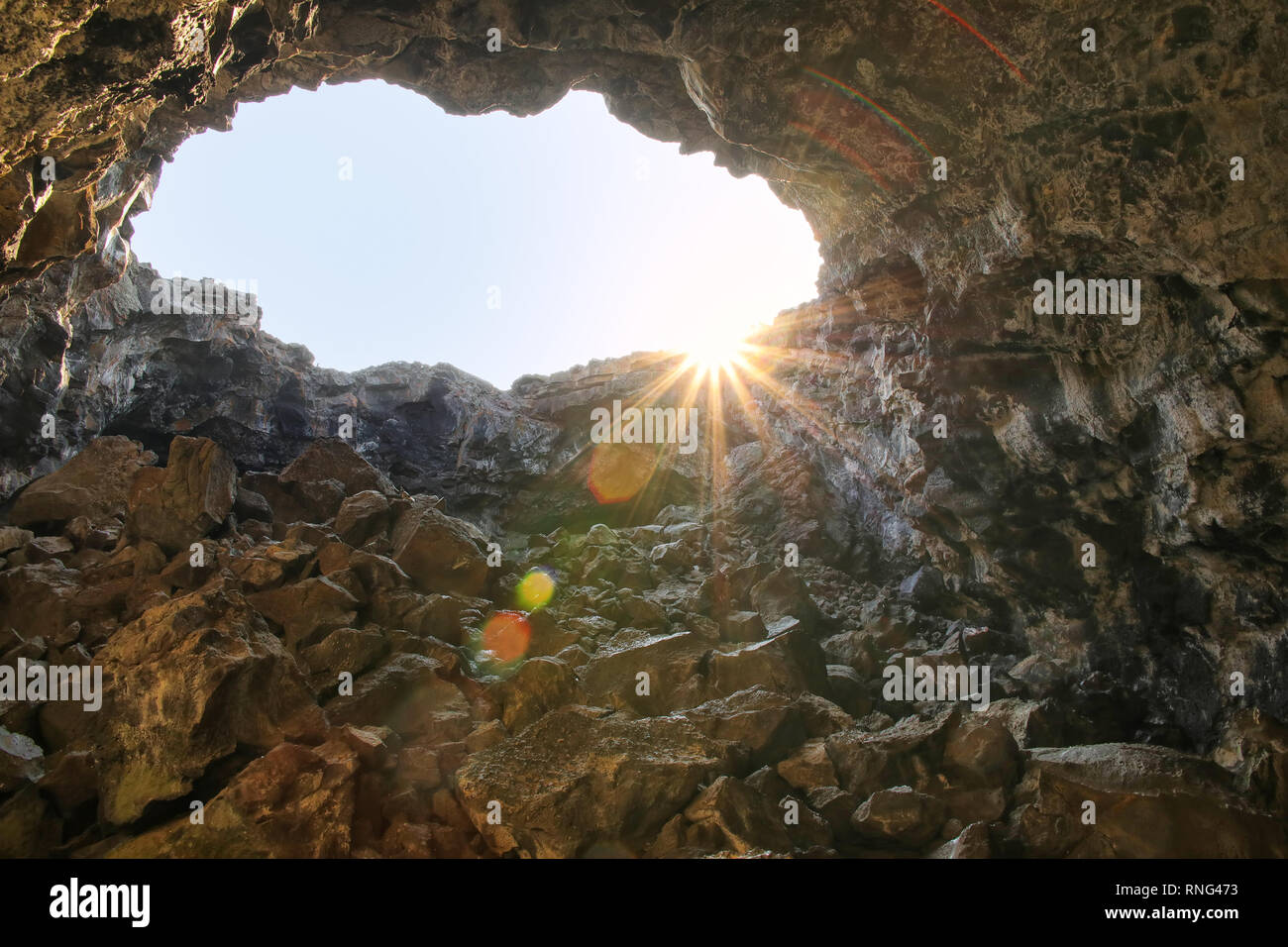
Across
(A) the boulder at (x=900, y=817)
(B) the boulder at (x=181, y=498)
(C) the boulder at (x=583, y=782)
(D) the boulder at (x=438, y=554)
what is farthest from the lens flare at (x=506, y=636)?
(A) the boulder at (x=900, y=817)

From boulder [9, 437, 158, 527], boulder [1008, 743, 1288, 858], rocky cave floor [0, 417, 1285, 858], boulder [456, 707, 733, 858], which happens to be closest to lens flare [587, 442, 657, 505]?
rocky cave floor [0, 417, 1285, 858]

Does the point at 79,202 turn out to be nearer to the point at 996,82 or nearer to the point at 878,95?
the point at 878,95

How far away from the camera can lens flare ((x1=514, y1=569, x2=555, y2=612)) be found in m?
17.3

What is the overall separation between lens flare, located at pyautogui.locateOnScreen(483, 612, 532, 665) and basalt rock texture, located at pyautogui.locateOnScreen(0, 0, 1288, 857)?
0.31 ft

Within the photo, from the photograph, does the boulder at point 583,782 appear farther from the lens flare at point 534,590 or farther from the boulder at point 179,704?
the lens flare at point 534,590

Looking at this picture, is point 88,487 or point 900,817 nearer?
point 900,817

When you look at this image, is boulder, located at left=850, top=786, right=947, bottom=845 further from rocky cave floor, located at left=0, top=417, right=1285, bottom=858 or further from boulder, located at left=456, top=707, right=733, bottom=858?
boulder, located at left=456, top=707, right=733, bottom=858

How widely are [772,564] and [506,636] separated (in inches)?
339

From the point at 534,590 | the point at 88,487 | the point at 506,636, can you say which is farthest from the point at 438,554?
the point at 88,487

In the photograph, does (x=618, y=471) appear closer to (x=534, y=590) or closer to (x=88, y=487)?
(x=534, y=590)

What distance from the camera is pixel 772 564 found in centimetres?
1977

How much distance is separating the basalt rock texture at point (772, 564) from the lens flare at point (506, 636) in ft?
0.31
